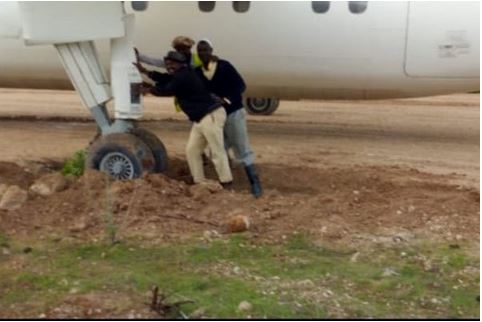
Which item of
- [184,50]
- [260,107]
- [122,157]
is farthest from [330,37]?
[260,107]

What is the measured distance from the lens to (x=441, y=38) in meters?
15.4

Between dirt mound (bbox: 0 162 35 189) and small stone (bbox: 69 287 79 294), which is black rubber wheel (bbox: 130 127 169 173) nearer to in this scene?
dirt mound (bbox: 0 162 35 189)

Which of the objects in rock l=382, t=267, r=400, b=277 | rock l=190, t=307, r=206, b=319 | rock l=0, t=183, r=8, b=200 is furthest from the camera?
rock l=0, t=183, r=8, b=200

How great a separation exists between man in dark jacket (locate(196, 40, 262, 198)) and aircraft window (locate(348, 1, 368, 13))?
4.22 m

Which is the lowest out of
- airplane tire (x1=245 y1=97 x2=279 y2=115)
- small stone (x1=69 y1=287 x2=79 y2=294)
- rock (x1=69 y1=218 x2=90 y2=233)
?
airplane tire (x1=245 y1=97 x2=279 y2=115)

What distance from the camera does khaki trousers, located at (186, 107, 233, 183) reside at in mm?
11414

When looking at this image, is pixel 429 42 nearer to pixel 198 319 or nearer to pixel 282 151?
pixel 282 151

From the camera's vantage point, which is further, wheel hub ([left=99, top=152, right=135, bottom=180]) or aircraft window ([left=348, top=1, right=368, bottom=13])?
aircraft window ([left=348, top=1, right=368, bottom=13])

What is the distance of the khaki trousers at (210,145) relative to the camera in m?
11.4

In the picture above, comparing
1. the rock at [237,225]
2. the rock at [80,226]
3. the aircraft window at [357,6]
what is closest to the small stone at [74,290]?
the rock at [80,226]

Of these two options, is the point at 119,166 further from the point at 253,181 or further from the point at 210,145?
the point at 253,181

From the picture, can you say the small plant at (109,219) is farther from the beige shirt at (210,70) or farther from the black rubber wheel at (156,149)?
the beige shirt at (210,70)

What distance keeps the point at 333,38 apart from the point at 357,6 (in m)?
0.60

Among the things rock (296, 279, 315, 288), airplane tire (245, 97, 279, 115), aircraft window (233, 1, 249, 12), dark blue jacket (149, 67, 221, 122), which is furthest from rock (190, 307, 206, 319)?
airplane tire (245, 97, 279, 115)
